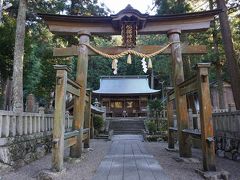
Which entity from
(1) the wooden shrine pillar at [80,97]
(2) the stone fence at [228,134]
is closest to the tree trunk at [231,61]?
(2) the stone fence at [228,134]

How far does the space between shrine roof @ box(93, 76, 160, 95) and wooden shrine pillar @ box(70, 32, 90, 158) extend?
2382 cm

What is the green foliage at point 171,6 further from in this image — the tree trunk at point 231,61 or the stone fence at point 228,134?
the stone fence at point 228,134

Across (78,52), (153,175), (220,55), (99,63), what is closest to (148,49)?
(78,52)

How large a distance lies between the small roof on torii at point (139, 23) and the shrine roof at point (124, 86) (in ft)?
77.5

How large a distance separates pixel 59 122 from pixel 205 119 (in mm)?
3226

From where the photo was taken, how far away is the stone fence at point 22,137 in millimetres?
5805

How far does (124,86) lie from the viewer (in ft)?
113

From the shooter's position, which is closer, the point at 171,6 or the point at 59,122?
the point at 59,122

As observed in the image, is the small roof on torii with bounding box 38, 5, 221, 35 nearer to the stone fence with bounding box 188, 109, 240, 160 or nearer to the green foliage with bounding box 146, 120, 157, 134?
the stone fence with bounding box 188, 109, 240, 160

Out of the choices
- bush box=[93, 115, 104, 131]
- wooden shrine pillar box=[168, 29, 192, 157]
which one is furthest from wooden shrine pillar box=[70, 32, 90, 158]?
bush box=[93, 115, 104, 131]

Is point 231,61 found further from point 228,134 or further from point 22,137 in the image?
point 22,137

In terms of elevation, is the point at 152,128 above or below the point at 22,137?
below

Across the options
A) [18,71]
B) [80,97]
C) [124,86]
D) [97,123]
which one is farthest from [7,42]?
[124,86]

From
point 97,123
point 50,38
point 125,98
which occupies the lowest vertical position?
point 97,123
